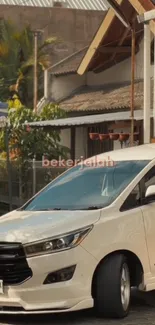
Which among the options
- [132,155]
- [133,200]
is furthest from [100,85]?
[133,200]

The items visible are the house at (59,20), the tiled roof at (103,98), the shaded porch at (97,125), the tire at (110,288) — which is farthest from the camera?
the house at (59,20)

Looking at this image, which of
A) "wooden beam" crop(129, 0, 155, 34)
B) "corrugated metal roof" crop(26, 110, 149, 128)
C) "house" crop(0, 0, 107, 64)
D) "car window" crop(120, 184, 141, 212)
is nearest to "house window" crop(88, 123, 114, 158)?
"corrugated metal roof" crop(26, 110, 149, 128)

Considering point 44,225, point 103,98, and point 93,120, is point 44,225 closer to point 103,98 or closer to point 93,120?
point 93,120

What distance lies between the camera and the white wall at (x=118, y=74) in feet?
64.5

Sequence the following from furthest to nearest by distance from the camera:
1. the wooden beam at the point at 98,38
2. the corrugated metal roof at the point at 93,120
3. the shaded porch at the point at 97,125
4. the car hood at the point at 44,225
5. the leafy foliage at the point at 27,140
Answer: the wooden beam at the point at 98,38, the leafy foliage at the point at 27,140, the shaded porch at the point at 97,125, the corrugated metal roof at the point at 93,120, the car hood at the point at 44,225

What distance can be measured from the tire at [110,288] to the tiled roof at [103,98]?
1106 centimetres

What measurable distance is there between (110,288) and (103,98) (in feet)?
44.0

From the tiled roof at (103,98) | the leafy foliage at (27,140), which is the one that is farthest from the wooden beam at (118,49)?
the leafy foliage at (27,140)

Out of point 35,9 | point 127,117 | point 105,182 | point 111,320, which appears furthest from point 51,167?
point 35,9

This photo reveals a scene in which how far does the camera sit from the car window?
7156mm

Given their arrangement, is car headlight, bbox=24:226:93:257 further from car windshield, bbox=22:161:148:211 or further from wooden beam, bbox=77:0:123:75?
wooden beam, bbox=77:0:123:75

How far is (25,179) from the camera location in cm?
1608

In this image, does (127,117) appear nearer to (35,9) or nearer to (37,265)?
(37,265)

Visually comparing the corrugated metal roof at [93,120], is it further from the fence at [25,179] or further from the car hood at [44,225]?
the car hood at [44,225]
